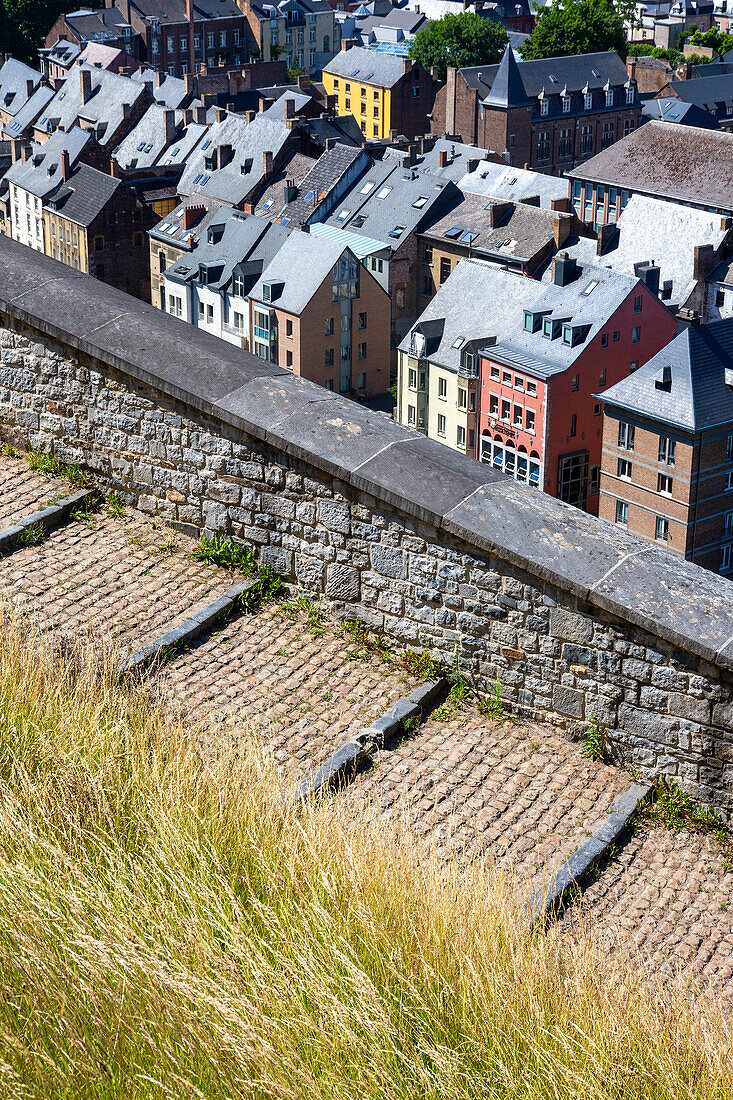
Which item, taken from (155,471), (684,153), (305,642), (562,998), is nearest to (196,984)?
(562,998)

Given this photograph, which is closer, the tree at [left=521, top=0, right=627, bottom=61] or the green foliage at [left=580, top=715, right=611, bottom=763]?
the green foliage at [left=580, top=715, right=611, bottom=763]

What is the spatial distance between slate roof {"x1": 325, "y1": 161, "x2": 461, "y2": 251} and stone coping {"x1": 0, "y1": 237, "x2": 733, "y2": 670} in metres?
55.0

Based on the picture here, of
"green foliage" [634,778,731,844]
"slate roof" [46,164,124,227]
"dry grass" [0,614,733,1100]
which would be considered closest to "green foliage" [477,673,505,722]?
"green foliage" [634,778,731,844]

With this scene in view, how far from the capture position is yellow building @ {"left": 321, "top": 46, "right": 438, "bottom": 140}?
89.6 metres

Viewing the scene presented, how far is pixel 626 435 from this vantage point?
45219 mm

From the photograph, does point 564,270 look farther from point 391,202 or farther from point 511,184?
point 511,184

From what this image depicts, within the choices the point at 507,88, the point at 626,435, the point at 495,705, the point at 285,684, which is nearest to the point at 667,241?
the point at 626,435

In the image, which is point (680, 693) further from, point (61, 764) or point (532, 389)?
point (532, 389)

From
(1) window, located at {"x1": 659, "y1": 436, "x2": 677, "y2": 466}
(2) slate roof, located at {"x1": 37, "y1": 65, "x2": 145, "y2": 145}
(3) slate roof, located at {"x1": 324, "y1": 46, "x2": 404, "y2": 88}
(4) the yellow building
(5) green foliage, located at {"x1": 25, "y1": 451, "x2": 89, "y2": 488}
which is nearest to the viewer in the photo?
(5) green foliage, located at {"x1": 25, "y1": 451, "x2": 89, "y2": 488}

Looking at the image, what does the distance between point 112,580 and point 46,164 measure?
67.0 m

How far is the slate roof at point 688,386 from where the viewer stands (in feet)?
142

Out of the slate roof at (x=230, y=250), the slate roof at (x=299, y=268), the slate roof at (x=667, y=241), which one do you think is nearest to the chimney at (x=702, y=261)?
the slate roof at (x=667, y=241)

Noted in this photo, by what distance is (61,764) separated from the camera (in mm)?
5156

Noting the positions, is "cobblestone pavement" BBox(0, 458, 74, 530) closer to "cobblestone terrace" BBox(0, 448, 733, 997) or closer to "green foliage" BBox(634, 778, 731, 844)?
"cobblestone terrace" BBox(0, 448, 733, 997)
